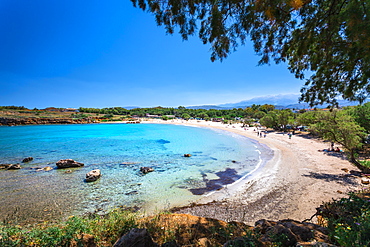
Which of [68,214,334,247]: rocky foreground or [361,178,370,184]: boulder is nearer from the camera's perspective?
[68,214,334,247]: rocky foreground

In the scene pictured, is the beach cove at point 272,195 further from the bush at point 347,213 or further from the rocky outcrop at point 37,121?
the rocky outcrop at point 37,121

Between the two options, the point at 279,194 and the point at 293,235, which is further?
the point at 279,194

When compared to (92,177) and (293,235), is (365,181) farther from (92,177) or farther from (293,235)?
(92,177)

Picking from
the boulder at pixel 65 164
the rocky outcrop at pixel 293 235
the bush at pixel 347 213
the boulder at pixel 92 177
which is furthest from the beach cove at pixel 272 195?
the rocky outcrop at pixel 293 235

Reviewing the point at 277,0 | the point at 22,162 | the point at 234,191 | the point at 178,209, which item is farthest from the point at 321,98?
the point at 22,162

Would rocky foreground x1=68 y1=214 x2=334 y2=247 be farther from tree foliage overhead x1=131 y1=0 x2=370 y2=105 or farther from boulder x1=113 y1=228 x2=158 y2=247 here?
Result: tree foliage overhead x1=131 y1=0 x2=370 y2=105

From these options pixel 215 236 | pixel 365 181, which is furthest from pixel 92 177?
pixel 365 181

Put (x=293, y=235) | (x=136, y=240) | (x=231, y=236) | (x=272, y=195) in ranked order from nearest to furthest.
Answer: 1. (x=136, y=240)
2. (x=293, y=235)
3. (x=231, y=236)
4. (x=272, y=195)

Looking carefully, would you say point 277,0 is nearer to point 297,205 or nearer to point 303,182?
point 297,205

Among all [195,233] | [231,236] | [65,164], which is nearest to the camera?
[231,236]

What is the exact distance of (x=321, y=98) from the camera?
5492 millimetres

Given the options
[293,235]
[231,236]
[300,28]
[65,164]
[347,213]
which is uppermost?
[300,28]

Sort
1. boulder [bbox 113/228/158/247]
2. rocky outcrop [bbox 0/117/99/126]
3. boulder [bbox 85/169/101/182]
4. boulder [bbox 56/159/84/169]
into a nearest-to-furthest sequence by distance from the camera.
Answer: boulder [bbox 113/228/158/247], boulder [bbox 85/169/101/182], boulder [bbox 56/159/84/169], rocky outcrop [bbox 0/117/99/126]

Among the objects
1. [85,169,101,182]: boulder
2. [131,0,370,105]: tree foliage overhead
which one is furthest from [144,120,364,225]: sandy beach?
[85,169,101,182]: boulder
